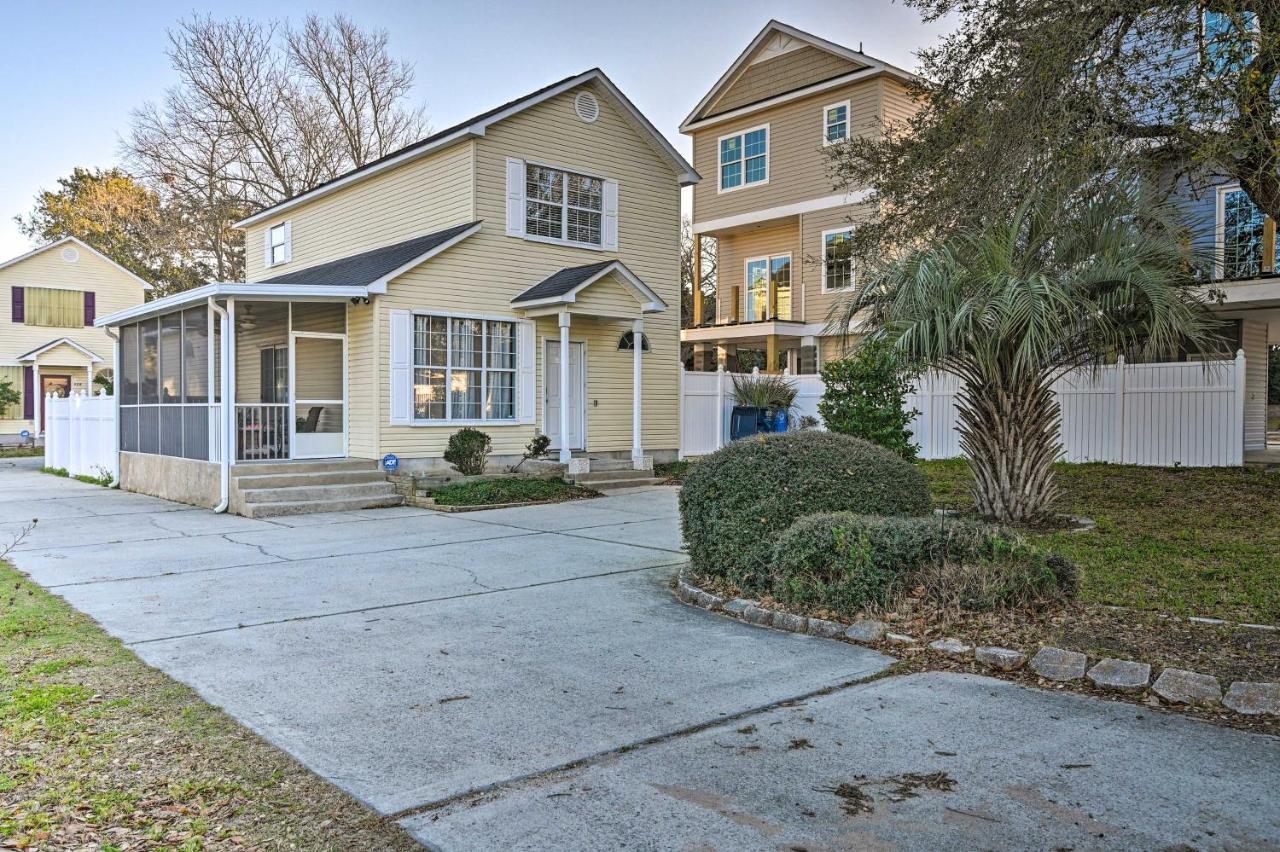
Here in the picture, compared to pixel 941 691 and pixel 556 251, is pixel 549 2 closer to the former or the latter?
pixel 556 251

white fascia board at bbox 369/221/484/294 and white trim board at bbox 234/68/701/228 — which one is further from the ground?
white trim board at bbox 234/68/701/228

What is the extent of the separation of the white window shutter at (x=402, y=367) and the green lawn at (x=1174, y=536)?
8.15m

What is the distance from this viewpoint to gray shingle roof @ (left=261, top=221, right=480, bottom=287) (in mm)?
14062

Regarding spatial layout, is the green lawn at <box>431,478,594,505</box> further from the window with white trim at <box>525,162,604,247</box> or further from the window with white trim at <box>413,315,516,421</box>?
the window with white trim at <box>525,162,604,247</box>

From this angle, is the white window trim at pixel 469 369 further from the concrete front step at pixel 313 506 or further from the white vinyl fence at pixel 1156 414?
the white vinyl fence at pixel 1156 414

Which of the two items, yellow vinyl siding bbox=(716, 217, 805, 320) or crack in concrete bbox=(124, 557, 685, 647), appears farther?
yellow vinyl siding bbox=(716, 217, 805, 320)

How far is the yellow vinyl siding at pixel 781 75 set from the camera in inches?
837

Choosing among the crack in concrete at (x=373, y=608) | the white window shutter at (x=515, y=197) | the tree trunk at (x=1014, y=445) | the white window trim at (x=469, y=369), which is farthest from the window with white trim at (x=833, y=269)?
the crack in concrete at (x=373, y=608)

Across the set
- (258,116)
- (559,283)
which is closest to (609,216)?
(559,283)

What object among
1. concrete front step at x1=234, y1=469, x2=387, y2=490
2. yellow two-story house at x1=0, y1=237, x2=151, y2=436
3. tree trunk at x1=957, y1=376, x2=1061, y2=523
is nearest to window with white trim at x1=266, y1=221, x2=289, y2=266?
concrete front step at x1=234, y1=469, x2=387, y2=490

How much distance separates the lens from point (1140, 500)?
35.6ft

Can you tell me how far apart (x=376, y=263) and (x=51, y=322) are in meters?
22.0

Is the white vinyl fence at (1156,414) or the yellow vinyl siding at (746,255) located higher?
the yellow vinyl siding at (746,255)

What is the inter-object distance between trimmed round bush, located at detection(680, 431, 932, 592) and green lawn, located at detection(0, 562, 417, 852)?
3.64 metres
